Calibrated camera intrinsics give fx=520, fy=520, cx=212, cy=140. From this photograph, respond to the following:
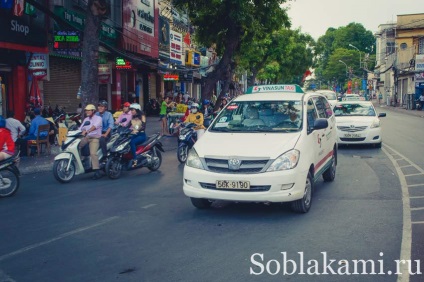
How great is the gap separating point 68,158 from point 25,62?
9.72 m

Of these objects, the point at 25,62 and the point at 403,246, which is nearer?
the point at 403,246

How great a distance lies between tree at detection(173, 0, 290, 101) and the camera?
23.7 metres

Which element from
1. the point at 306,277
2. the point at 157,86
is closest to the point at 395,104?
the point at 157,86

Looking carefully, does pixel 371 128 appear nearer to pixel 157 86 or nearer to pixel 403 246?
pixel 403 246

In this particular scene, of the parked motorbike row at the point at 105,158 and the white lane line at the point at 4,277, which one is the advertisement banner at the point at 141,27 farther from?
the white lane line at the point at 4,277

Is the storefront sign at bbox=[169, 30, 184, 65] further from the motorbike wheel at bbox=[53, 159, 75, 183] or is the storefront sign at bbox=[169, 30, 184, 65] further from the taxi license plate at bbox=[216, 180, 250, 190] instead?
the taxi license plate at bbox=[216, 180, 250, 190]

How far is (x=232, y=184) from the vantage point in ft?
23.8

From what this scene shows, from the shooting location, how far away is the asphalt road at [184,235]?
17.4 ft

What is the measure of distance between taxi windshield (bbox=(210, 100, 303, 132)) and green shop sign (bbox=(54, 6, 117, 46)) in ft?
44.0

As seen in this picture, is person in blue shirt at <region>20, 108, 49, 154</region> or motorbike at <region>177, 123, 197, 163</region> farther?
person in blue shirt at <region>20, 108, 49, 154</region>

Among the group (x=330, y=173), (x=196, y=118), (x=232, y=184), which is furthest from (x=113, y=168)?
(x=232, y=184)

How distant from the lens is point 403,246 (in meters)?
6.04
